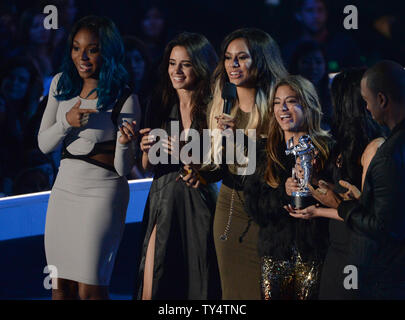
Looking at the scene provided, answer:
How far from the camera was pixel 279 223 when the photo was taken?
3.48 metres

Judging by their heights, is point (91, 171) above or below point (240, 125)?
below

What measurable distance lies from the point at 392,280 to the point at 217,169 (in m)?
1.13

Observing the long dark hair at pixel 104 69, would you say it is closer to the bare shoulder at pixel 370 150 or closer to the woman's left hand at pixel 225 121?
the woman's left hand at pixel 225 121

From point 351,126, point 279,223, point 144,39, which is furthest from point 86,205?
point 351,126

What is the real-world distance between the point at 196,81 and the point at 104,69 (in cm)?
50

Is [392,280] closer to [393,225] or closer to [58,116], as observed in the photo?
[393,225]

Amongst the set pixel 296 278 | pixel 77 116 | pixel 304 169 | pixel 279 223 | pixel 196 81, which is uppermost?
pixel 196 81

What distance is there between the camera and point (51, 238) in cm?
372

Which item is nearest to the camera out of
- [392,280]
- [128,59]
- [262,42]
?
[392,280]

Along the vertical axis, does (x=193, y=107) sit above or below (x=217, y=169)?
above

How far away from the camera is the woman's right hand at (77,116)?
141 inches

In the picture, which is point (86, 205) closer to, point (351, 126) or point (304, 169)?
point (304, 169)

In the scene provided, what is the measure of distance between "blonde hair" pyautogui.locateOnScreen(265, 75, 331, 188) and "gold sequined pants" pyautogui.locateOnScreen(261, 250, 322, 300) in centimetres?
40

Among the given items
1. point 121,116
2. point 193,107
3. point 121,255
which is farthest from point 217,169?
point 121,255
